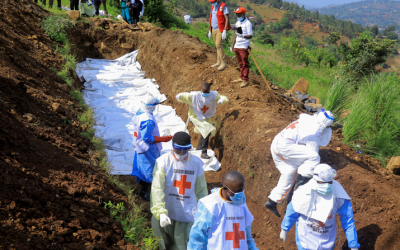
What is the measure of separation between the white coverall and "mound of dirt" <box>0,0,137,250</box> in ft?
7.68

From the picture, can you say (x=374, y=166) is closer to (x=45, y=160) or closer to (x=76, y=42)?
(x=45, y=160)

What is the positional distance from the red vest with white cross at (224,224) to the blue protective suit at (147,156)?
2.23 metres

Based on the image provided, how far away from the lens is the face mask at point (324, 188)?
3.04 m

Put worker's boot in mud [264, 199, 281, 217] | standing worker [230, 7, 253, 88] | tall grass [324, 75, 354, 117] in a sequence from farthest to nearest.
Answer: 1. tall grass [324, 75, 354, 117]
2. standing worker [230, 7, 253, 88]
3. worker's boot in mud [264, 199, 281, 217]

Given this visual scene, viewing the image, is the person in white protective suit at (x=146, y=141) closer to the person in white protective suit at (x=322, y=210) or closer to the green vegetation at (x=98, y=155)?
the green vegetation at (x=98, y=155)

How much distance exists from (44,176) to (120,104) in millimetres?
4988

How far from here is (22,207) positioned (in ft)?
9.38

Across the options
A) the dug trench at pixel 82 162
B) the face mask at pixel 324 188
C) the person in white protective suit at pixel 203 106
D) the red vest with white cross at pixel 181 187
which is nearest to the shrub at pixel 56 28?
the dug trench at pixel 82 162

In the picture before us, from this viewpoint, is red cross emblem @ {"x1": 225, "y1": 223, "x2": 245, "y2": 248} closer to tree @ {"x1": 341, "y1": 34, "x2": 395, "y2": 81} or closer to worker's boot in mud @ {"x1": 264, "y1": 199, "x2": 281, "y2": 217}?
worker's boot in mud @ {"x1": 264, "y1": 199, "x2": 281, "y2": 217}

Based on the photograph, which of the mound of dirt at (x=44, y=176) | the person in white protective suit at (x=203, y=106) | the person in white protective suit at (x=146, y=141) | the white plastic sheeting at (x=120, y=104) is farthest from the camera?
the white plastic sheeting at (x=120, y=104)

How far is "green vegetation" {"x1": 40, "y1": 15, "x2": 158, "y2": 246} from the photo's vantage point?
11.6 ft

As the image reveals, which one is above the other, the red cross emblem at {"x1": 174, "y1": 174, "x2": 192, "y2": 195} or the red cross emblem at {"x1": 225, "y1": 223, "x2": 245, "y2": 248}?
the red cross emblem at {"x1": 225, "y1": 223, "x2": 245, "y2": 248}

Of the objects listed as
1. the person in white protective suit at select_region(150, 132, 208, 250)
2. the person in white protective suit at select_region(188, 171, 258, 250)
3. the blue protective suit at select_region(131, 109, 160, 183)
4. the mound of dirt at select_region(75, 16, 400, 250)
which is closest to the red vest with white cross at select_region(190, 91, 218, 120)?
the mound of dirt at select_region(75, 16, 400, 250)

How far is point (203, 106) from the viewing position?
231 inches
